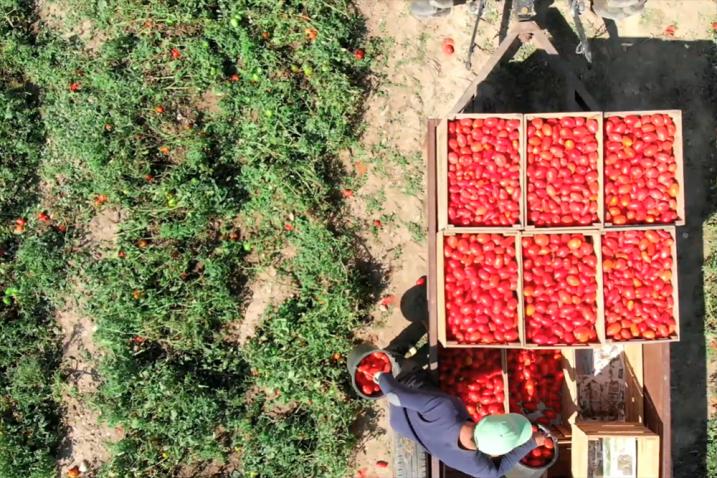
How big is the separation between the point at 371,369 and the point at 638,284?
104 inches

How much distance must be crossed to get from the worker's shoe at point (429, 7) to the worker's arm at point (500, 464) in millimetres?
4246

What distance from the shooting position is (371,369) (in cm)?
604

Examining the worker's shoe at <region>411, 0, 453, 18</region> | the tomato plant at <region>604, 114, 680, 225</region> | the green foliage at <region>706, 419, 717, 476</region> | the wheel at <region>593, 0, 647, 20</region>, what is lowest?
the green foliage at <region>706, 419, 717, 476</region>

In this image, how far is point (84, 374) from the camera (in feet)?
22.1

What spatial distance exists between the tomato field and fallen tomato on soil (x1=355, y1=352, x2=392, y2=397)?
0.51m

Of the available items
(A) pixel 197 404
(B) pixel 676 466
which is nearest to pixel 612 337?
(B) pixel 676 466

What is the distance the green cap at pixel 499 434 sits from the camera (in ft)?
15.6

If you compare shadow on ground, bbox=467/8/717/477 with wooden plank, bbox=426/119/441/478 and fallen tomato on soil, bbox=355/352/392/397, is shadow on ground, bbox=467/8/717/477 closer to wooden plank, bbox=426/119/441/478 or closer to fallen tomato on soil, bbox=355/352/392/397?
wooden plank, bbox=426/119/441/478

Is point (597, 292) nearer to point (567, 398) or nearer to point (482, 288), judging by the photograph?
point (482, 288)

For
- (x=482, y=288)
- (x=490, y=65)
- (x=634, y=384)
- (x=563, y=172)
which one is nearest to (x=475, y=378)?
(x=482, y=288)

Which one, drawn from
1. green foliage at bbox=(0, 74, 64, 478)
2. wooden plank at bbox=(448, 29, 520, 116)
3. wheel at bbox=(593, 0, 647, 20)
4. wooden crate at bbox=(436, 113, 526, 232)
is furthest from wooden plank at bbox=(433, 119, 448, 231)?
green foliage at bbox=(0, 74, 64, 478)

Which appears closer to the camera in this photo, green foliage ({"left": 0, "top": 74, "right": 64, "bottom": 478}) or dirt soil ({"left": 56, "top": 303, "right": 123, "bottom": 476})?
green foliage ({"left": 0, "top": 74, "right": 64, "bottom": 478})

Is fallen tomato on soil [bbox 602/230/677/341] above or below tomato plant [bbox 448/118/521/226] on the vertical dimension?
below

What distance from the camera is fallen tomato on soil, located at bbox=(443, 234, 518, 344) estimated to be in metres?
5.48
